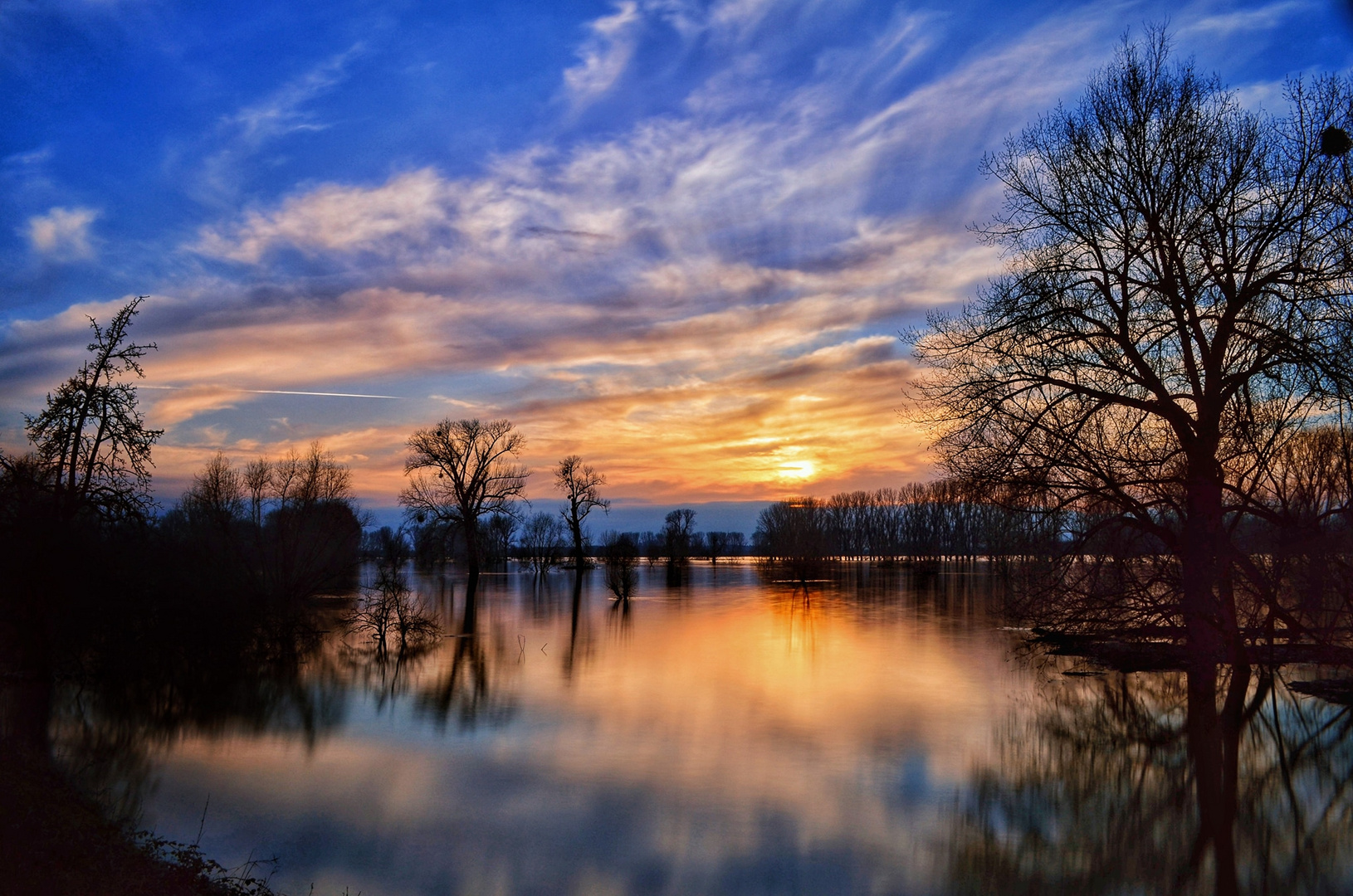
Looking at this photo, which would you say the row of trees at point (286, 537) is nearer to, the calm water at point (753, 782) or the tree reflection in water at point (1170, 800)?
the calm water at point (753, 782)

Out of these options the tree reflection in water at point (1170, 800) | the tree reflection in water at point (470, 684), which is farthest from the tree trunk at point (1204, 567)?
the tree reflection in water at point (470, 684)

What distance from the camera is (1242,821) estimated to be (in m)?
9.77

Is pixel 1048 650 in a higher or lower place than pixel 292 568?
lower

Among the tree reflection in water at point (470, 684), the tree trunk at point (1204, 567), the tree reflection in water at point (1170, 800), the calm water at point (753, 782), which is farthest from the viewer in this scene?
the tree reflection in water at point (470, 684)

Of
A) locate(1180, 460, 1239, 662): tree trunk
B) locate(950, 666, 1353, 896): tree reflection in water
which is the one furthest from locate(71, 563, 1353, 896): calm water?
locate(1180, 460, 1239, 662): tree trunk

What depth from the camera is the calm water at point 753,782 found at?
8.43 m

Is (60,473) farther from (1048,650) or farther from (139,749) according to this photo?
(1048,650)

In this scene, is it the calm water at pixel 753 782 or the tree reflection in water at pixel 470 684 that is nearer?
the calm water at pixel 753 782

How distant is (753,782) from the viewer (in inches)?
448

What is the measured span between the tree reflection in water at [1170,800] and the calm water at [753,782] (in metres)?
0.04

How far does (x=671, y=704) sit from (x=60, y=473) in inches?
529

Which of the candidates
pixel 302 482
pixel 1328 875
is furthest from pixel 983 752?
pixel 302 482

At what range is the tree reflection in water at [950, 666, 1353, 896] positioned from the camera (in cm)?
832

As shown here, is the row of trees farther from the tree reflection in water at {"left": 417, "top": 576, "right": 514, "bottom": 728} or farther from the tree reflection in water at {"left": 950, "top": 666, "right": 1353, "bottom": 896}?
the tree reflection in water at {"left": 950, "top": 666, "right": 1353, "bottom": 896}
